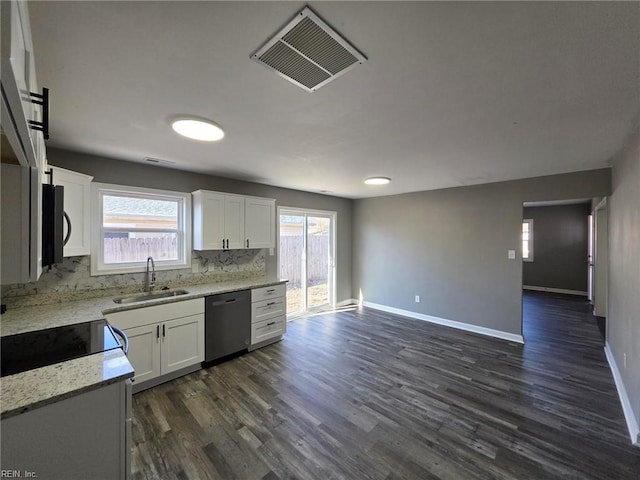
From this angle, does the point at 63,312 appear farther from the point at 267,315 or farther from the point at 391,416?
the point at 391,416

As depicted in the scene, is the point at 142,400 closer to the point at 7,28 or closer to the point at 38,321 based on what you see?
the point at 38,321

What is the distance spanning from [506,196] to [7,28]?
497 cm

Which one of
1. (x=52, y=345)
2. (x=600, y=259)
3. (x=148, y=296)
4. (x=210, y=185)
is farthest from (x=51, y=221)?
(x=600, y=259)

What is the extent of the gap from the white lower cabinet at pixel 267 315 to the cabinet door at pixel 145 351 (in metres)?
1.16

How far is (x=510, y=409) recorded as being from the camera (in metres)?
2.38

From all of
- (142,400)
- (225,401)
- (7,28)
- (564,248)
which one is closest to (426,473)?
(225,401)

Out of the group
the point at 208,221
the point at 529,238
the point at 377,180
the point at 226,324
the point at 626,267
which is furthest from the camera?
the point at 529,238

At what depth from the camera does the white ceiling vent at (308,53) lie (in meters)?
1.12

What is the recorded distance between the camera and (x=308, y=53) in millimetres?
1270

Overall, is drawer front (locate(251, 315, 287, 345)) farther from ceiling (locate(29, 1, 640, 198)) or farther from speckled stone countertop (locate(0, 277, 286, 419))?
ceiling (locate(29, 1, 640, 198))

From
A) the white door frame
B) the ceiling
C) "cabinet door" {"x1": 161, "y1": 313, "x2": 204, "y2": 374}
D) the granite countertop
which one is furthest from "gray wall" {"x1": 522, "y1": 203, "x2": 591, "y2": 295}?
the granite countertop

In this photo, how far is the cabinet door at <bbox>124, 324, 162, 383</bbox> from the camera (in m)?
2.56

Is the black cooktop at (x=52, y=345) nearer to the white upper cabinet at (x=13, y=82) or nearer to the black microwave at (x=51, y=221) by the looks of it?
the black microwave at (x=51, y=221)

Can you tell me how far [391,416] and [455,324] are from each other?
286cm
